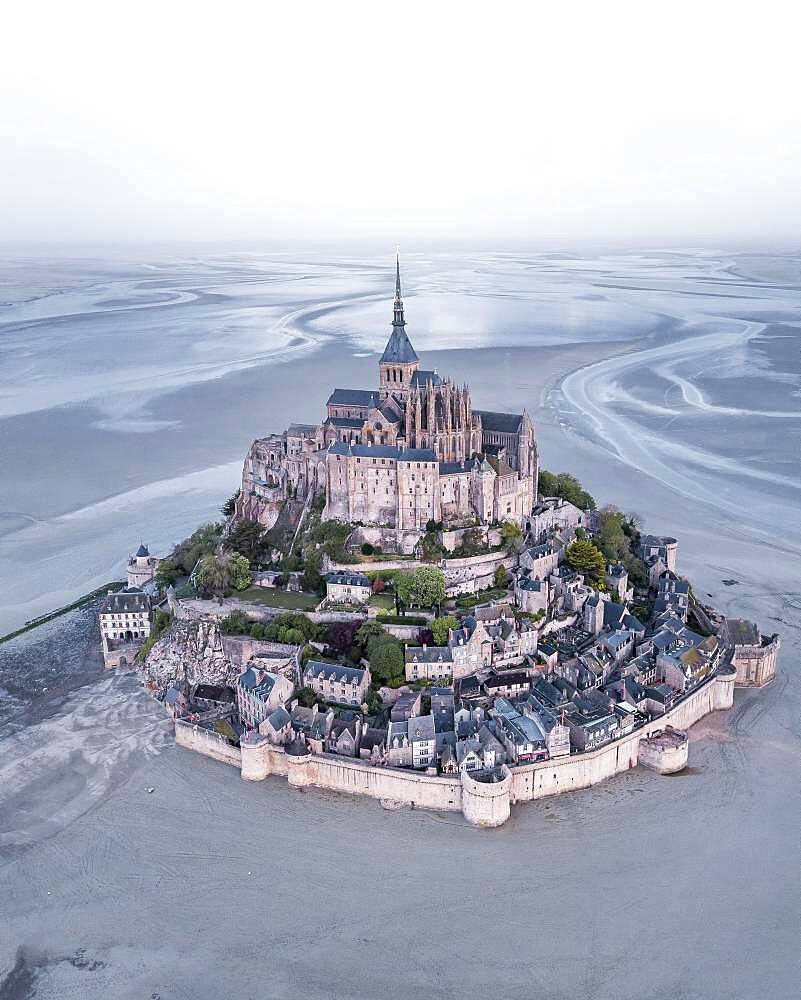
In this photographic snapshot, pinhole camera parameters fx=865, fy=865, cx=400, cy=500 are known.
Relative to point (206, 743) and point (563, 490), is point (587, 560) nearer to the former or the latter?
point (563, 490)

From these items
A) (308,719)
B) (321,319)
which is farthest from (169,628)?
(321,319)

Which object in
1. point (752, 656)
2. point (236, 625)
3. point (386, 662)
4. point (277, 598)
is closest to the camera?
point (386, 662)

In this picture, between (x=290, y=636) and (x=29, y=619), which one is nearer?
(x=290, y=636)

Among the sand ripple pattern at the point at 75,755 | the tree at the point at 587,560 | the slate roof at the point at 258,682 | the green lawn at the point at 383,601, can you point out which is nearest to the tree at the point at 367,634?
the green lawn at the point at 383,601

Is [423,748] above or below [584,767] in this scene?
above

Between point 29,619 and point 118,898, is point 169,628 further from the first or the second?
point 118,898

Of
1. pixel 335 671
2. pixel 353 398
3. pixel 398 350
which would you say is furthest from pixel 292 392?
pixel 335 671

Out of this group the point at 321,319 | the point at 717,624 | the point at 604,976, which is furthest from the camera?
the point at 321,319
